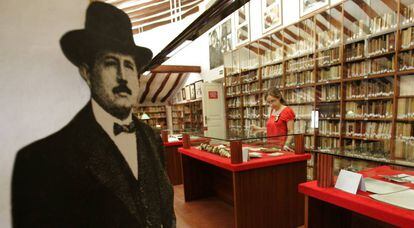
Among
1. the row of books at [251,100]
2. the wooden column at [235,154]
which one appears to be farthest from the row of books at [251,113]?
the wooden column at [235,154]

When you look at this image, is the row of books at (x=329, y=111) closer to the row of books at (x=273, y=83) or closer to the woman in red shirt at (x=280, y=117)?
the row of books at (x=273, y=83)

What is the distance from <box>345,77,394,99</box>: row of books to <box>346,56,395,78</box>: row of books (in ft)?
0.35

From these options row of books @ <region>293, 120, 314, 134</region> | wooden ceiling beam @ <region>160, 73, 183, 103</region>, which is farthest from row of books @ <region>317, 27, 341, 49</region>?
wooden ceiling beam @ <region>160, 73, 183, 103</region>

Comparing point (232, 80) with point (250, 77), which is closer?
point (250, 77)

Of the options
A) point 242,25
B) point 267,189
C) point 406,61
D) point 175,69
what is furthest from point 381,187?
point 175,69

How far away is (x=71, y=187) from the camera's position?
52cm

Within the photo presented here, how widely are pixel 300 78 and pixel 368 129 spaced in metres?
1.31

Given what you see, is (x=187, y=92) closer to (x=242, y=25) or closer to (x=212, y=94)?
(x=212, y=94)

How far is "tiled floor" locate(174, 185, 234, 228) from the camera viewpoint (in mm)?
2506

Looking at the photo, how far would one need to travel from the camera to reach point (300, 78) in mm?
3855

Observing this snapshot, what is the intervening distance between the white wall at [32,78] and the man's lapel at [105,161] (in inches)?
1.9

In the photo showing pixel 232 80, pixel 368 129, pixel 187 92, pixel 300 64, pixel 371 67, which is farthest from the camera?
pixel 187 92

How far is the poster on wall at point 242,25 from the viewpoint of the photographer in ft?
17.3

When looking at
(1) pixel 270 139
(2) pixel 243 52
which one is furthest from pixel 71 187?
(2) pixel 243 52
